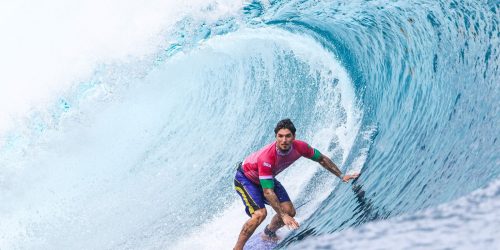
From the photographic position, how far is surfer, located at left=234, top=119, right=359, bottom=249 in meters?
5.28

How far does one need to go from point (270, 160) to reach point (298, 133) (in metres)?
3.66

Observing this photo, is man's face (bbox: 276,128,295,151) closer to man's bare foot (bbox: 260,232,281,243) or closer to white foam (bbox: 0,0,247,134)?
man's bare foot (bbox: 260,232,281,243)

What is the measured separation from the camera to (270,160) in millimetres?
5434

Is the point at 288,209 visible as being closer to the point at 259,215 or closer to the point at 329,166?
the point at 259,215

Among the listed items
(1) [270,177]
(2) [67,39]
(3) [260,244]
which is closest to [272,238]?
(3) [260,244]

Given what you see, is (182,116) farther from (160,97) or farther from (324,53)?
(324,53)

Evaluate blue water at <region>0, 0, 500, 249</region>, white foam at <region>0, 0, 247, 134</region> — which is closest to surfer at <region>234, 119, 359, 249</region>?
blue water at <region>0, 0, 500, 249</region>

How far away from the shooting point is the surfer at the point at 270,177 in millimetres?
5281

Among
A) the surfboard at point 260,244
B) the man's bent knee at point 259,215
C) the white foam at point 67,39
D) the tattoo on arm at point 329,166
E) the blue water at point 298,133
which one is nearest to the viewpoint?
the blue water at point 298,133

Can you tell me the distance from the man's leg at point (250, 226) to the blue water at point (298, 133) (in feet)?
1.39

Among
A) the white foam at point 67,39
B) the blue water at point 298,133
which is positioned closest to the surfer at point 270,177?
the blue water at point 298,133

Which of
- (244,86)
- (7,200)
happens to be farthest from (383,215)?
(7,200)

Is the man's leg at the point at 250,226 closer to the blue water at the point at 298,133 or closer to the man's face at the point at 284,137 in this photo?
the blue water at the point at 298,133

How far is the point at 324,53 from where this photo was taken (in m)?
10.1
